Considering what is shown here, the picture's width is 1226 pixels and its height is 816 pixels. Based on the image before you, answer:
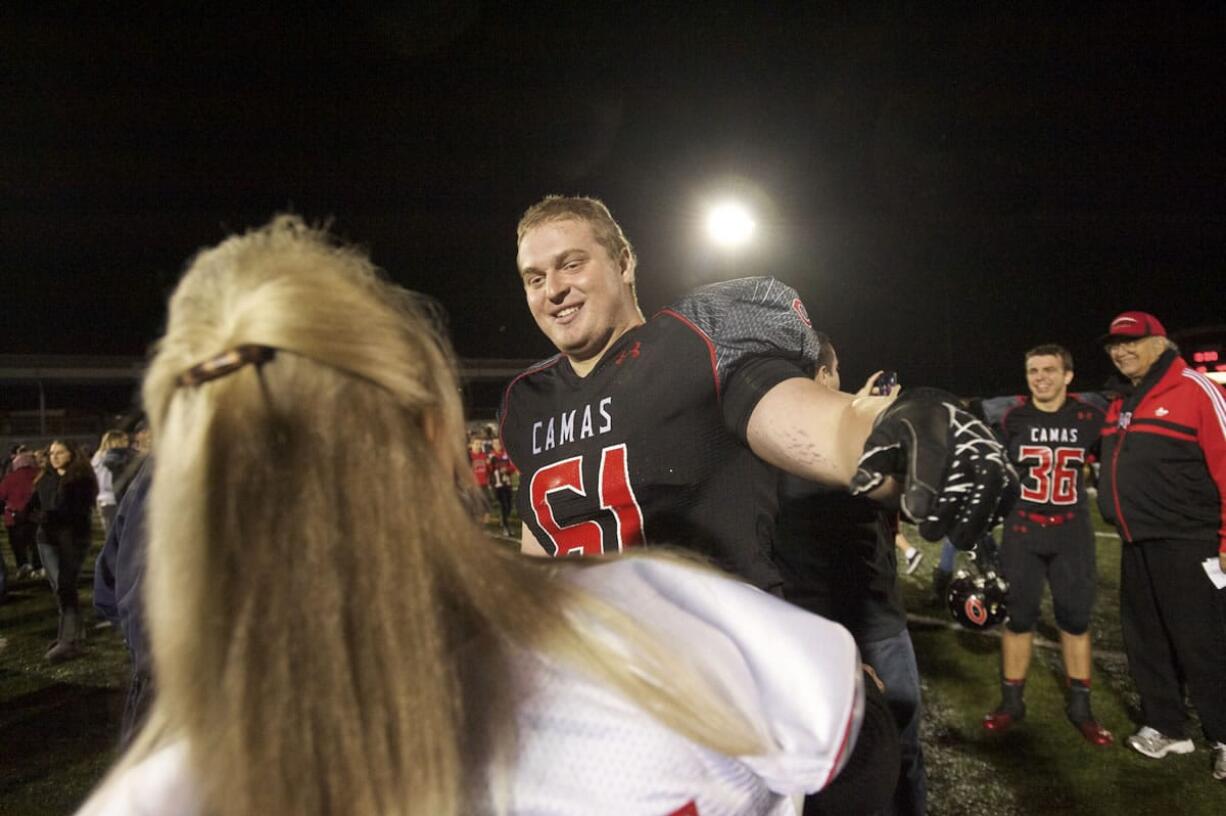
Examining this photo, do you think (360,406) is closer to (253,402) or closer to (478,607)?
(253,402)

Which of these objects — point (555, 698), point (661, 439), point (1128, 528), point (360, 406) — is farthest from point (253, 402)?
point (1128, 528)

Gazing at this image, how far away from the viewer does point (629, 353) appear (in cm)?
209

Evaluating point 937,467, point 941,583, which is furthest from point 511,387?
point 941,583

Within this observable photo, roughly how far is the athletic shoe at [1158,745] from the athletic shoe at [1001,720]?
62 cm

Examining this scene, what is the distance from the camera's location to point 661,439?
6.31 ft

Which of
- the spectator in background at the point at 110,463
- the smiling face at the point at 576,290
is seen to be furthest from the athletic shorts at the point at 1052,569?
the spectator in background at the point at 110,463

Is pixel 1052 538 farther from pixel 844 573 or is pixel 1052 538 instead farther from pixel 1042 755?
pixel 844 573

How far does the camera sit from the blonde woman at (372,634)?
77 centimetres

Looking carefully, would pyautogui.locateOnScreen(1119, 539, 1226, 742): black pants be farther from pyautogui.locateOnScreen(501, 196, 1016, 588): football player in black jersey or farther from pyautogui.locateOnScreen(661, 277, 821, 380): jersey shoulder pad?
pyautogui.locateOnScreen(661, 277, 821, 380): jersey shoulder pad

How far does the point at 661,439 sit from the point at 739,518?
0.30 m

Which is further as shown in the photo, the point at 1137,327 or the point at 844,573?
the point at 1137,327

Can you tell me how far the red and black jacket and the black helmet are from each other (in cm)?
219

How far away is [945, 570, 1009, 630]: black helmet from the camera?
1967mm

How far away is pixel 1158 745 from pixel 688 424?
159 inches
